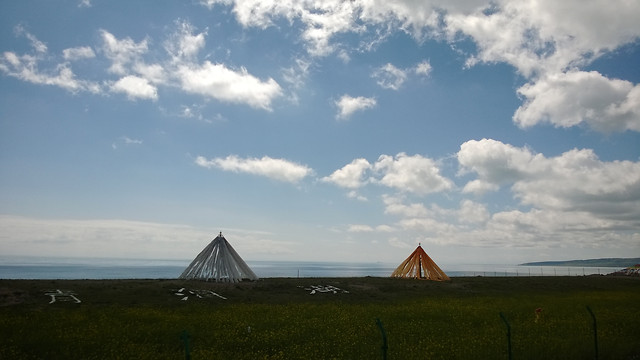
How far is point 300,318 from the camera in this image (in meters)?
25.1

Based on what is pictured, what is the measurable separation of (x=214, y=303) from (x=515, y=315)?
20900 mm

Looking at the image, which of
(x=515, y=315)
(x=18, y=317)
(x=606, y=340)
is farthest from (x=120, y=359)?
(x=515, y=315)

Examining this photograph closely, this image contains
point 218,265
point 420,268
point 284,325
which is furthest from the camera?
point 420,268

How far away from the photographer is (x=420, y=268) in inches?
2242

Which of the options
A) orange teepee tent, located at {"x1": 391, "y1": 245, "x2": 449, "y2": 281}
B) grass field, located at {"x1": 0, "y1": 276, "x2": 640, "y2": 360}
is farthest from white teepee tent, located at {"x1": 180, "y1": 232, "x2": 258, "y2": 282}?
orange teepee tent, located at {"x1": 391, "y1": 245, "x2": 449, "y2": 281}

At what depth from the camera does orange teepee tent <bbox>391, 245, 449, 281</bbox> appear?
56.2 m

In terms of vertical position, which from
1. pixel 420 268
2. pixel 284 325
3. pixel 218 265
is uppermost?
pixel 218 265

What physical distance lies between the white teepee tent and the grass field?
563 cm

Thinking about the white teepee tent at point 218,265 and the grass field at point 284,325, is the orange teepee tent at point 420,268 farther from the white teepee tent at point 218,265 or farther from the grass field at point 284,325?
the white teepee tent at point 218,265

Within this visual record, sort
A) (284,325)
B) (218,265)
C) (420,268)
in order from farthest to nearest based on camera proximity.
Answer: (420,268), (218,265), (284,325)

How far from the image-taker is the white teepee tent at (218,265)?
44.2 metres

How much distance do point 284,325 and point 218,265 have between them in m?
23.2

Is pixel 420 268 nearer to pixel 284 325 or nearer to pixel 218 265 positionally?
pixel 218 265

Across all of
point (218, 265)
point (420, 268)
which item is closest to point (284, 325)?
point (218, 265)
